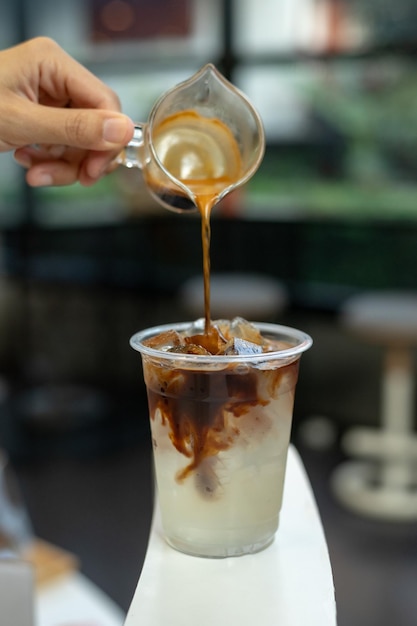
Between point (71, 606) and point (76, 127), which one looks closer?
point (76, 127)

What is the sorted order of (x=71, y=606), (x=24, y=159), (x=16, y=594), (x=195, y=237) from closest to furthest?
(x=16, y=594)
(x=24, y=159)
(x=71, y=606)
(x=195, y=237)

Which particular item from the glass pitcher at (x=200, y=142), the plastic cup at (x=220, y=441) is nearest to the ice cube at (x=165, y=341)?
the plastic cup at (x=220, y=441)

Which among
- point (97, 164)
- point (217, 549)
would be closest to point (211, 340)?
point (217, 549)

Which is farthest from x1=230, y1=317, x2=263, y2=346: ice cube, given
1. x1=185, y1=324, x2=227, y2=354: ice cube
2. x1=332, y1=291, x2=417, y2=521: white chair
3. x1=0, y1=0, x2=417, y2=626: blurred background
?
x1=332, y1=291, x2=417, y2=521: white chair

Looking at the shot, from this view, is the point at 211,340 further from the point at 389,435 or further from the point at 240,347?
the point at 389,435

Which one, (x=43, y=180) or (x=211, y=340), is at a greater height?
(x=43, y=180)
